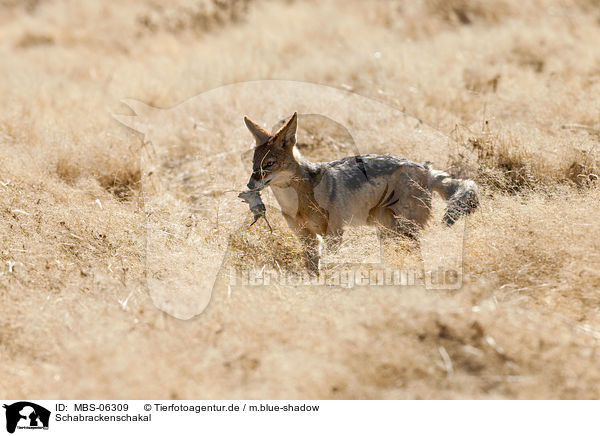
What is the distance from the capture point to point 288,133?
5664 mm

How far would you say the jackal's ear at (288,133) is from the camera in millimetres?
5580

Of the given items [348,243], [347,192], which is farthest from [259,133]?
[348,243]

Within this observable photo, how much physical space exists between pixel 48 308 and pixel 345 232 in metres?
2.77

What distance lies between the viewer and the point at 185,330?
4.56 metres

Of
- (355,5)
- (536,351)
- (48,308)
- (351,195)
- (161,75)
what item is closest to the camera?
(536,351)

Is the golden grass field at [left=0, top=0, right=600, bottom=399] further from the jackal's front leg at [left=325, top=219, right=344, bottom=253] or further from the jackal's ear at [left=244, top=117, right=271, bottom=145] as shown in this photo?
the jackal's ear at [left=244, top=117, right=271, bottom=145]

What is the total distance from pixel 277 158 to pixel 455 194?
1678 mm

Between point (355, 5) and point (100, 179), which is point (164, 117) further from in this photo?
point (355, 5)

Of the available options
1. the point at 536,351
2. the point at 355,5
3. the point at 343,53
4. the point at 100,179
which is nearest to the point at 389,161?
the point at 536,351

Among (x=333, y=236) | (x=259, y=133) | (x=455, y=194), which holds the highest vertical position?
(x=259, y=133)

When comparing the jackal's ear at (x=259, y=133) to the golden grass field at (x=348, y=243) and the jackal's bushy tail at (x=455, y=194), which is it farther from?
the jackal's bushy tail at (x=455, y=194)
